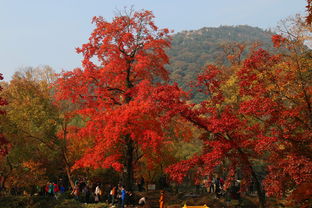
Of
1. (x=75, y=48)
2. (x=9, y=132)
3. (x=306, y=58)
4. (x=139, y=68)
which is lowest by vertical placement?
(x=9, y=132)

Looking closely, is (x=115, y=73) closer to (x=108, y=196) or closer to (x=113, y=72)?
(x=113, y=72)

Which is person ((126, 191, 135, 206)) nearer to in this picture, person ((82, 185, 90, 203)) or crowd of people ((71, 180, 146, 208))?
crowd of people ((71, 180, 146, 208))

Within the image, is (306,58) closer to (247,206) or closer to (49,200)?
(247,206)

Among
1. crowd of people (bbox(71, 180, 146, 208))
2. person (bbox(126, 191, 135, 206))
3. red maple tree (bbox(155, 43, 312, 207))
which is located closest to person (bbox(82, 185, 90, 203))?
crowd of people (bbox(71, 180, 146, 208))

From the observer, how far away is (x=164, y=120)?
11.7 meters

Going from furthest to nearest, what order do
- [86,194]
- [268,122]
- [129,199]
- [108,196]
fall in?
[108,196]
[86,194]
[129,199]
[268,122]

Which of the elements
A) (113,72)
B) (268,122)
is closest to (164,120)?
(268,122)

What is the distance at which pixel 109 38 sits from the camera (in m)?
18.2

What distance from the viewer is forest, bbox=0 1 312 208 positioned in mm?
11305

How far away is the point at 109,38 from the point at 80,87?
3351 millimetres

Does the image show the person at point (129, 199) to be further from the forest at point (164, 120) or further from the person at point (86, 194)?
the person at point (86, 194)

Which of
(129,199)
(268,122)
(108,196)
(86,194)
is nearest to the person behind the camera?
(268,122)

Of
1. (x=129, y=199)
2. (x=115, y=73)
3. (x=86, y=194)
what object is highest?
(x=115, y=73)

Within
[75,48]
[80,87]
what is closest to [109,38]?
[75,48]
